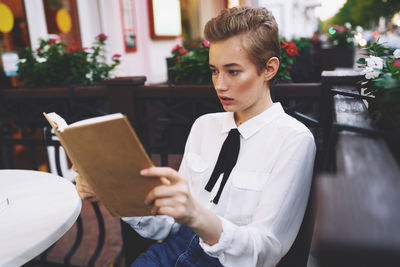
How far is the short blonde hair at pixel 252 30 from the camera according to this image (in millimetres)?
1111

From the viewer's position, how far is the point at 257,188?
109 cm

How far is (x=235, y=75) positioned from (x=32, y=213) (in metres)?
0.89

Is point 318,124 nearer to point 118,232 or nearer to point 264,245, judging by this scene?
point 264,245

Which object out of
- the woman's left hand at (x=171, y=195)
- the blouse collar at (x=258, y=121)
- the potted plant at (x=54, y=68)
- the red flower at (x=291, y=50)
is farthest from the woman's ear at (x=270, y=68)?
the potted plant at (x=54, y=68)

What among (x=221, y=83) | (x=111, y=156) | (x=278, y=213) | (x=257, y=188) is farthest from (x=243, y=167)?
(x=111, y=156)

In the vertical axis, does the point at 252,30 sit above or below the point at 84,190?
above

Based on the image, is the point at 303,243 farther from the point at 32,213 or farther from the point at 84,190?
the point at 32,213

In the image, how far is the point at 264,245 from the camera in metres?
0.98

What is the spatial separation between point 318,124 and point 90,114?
1.53m

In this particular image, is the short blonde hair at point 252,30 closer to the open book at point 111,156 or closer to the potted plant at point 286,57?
the open book at point 111,156

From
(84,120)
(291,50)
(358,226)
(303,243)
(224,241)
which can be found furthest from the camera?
(291,50)

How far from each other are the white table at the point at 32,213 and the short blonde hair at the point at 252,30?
835 mm

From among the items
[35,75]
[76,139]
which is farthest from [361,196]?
[35,75]

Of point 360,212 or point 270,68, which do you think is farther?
point 270,68
